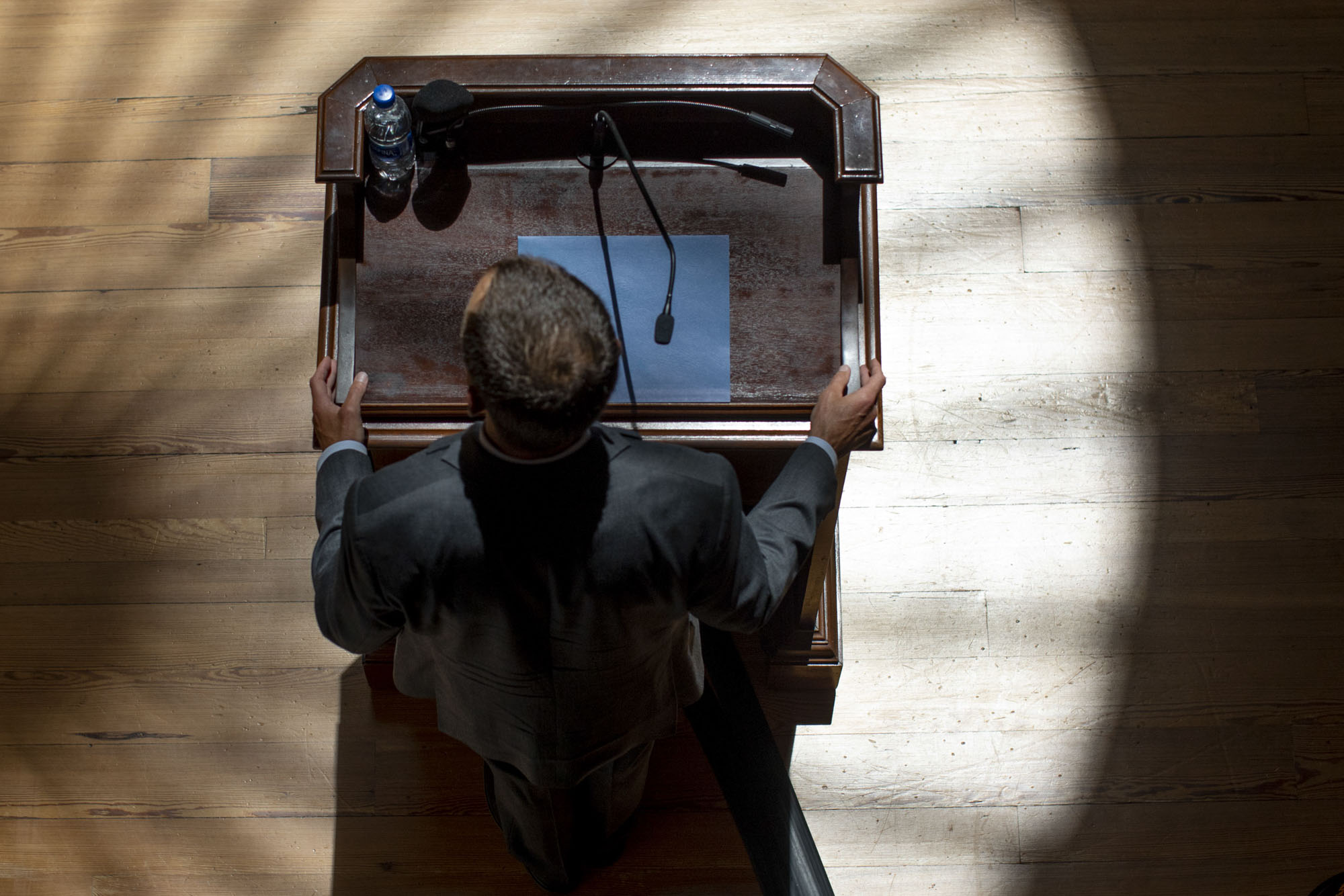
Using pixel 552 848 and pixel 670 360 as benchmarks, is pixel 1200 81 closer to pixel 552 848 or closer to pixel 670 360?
pixel 670 360

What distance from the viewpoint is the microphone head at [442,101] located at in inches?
61.4

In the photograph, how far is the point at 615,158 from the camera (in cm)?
168

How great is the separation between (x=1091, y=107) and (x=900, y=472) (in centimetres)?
107

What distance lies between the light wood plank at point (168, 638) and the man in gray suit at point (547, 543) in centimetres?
91

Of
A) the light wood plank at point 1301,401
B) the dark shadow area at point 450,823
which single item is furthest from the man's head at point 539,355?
the light wood plank at point 1301,401

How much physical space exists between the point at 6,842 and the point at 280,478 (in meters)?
0.94

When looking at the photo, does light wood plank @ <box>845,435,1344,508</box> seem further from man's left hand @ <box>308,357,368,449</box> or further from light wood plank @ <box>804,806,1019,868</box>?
man's left hand @ <box>308,357,368,449</box>

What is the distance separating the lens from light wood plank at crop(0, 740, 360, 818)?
2.13 m

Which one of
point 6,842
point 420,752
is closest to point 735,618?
point 420,752

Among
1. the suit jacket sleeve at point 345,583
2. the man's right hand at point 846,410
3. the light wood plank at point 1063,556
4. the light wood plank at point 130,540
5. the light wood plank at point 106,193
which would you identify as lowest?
the light wood plank at point 130,540

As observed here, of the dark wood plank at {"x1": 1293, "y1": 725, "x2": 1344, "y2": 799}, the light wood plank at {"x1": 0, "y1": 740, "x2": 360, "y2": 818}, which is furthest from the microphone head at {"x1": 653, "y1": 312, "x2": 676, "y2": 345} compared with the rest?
the dark wood plank at {"x1": 1293, "y1": 725, "x2": 1344, "y2": 799}

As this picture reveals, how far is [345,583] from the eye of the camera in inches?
46.5

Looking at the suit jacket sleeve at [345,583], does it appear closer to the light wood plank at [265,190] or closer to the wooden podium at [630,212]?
the wooden podium at [630,212]

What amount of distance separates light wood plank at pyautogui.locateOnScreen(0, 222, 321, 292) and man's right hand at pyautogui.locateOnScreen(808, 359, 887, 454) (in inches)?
56.8
